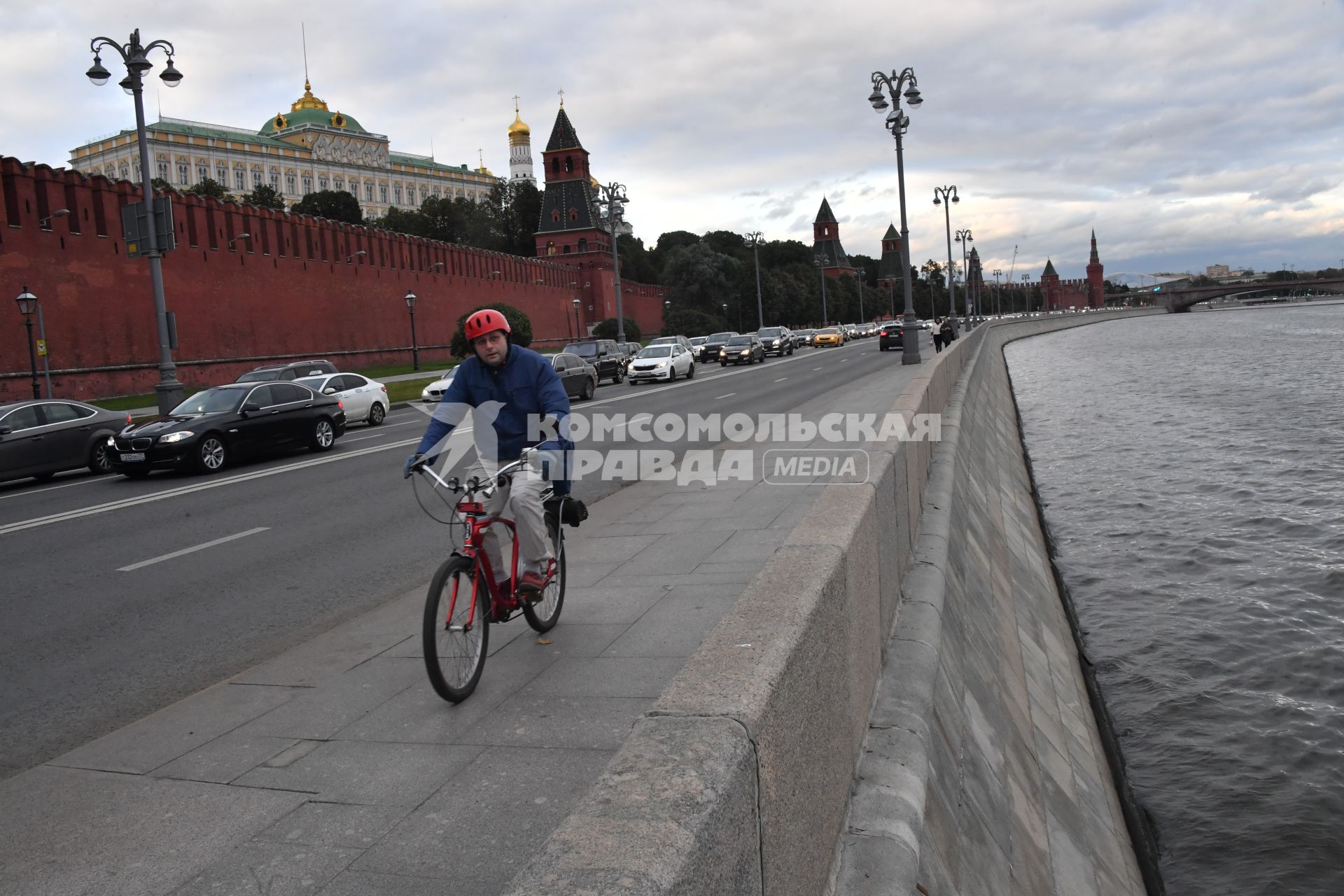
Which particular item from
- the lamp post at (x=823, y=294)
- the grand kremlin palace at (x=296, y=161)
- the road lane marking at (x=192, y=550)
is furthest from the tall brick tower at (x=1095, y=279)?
the road lane marking at (x=192, y=550)

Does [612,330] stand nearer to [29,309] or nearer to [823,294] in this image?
[823,294]

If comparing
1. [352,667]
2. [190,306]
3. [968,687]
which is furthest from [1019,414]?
[190,306]

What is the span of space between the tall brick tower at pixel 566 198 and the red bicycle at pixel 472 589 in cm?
9835

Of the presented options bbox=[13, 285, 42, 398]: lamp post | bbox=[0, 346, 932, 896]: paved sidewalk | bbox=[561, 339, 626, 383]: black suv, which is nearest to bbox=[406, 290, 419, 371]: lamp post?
bbox=[561, 339, 626, 383]: black suv

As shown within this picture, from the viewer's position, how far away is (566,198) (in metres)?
104

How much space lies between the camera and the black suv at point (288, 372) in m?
28.2

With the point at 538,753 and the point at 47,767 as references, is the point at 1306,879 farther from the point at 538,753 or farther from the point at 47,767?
the point at 47,767

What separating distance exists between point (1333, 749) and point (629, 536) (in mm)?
6025

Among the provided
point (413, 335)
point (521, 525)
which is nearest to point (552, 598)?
point (521, 525)

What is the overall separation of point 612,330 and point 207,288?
147 feet

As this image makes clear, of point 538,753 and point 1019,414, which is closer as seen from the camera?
point 538,753

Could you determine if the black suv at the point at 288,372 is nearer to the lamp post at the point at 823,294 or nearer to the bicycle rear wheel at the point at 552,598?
the bicycle rear wheel at the point at 552,598

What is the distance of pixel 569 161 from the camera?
105 metres

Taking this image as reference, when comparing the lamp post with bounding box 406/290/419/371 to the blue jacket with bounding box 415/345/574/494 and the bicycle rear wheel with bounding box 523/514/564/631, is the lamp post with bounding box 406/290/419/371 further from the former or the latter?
the blue jacket with bounding box 415/345/574/494
